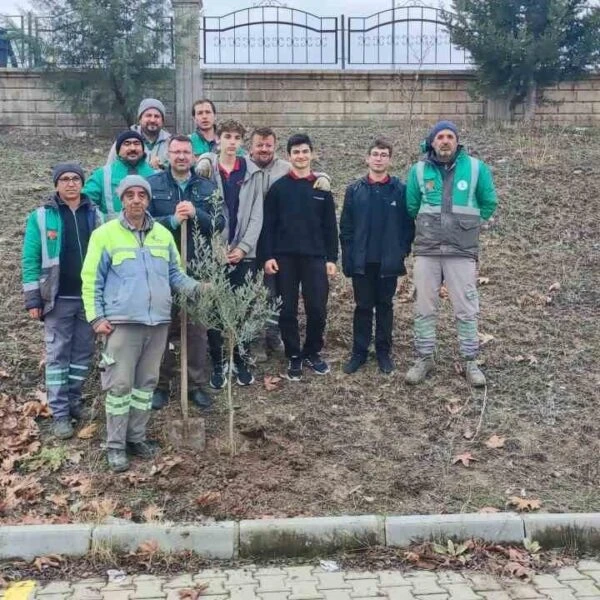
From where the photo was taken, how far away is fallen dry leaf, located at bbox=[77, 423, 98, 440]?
17.8 ft

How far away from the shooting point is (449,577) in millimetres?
4074

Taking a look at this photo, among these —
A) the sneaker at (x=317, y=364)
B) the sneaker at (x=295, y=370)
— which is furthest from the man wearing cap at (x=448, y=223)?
the sneaker at (x=295, y=370)

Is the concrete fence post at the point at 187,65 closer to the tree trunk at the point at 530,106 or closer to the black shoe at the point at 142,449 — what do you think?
the tree trunk at the point at 530,106

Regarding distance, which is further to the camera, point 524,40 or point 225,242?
point 524,40

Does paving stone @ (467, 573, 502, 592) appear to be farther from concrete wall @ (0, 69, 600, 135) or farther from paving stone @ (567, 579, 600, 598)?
concrete wall @ (0, 69, 600, 135)

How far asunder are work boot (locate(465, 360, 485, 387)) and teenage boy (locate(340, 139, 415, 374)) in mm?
736

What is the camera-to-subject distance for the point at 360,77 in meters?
14.4

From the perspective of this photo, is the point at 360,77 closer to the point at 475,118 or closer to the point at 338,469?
the point at 475,118

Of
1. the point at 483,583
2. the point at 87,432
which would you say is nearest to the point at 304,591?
the point at 483,583

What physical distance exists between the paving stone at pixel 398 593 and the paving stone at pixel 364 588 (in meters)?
0.05

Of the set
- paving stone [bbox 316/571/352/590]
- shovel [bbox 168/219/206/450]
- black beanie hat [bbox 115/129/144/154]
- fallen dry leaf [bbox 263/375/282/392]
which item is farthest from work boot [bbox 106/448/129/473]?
black beanie hat [bbox 115/129/144/154]

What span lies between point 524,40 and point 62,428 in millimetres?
11228

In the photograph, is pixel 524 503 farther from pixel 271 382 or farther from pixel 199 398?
pixel 199 398

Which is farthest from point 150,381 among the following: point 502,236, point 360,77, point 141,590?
point 360,77
